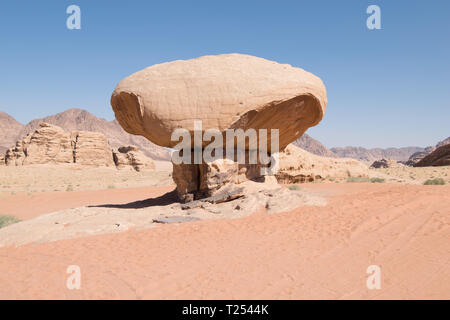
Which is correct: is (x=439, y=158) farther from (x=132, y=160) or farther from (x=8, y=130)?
(x=8, y=130)

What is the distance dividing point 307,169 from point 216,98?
33.9 feet

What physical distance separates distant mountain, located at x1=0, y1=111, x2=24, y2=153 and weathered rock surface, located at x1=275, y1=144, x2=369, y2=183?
116614mm

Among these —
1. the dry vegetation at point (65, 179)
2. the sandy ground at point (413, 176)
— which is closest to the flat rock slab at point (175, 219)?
the sandy ground at point (413, 176)

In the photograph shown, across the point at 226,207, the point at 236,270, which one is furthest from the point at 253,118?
the point at 236,270

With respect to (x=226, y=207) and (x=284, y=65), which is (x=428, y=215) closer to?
(x=226, y=207)

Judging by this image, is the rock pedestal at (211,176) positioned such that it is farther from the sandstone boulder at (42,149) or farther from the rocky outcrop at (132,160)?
the sandstone boulder at (42,149)

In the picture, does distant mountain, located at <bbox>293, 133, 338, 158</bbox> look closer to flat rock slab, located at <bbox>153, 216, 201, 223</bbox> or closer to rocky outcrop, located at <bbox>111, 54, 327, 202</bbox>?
rocky outcrop, located at <bbox>111, 54, 327, 202</bbox>

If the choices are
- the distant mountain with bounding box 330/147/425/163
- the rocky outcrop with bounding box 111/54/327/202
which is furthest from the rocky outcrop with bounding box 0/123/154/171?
the distant mountain with bounding box 330/147/425/163

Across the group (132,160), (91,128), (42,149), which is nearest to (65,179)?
(42,149)

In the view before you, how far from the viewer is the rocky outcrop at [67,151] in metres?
36.6

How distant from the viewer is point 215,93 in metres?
6.93

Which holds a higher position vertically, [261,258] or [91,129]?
[91,129]

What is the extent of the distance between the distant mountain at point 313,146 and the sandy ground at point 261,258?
120 metres
